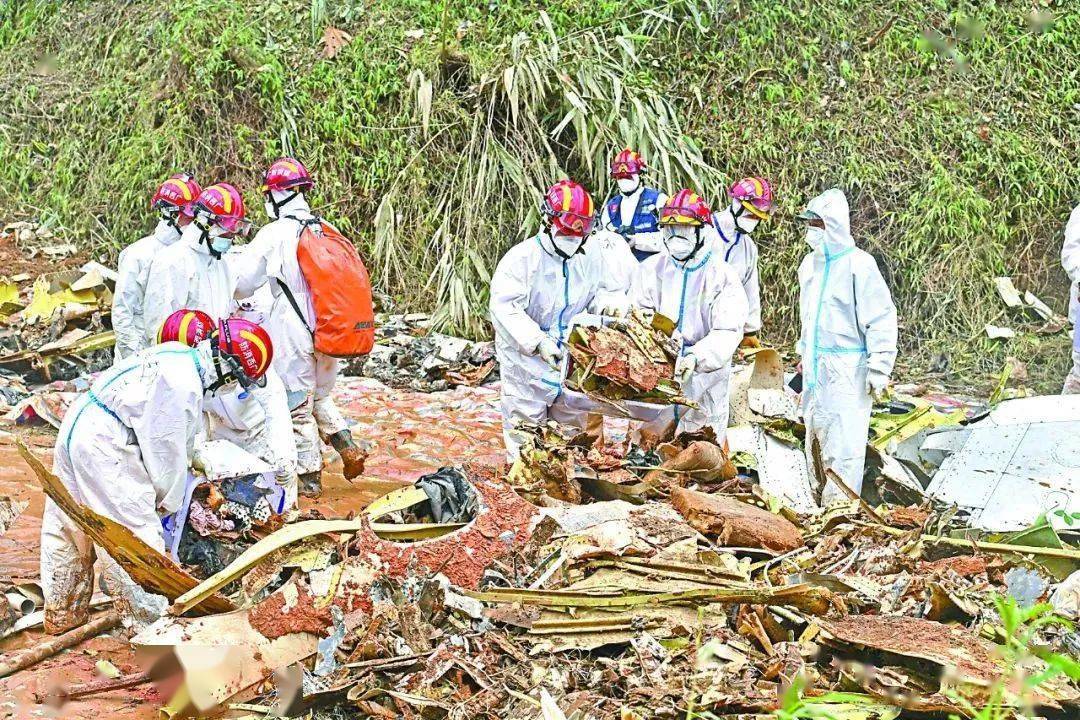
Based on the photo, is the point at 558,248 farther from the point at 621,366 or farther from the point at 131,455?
the point at 131,455

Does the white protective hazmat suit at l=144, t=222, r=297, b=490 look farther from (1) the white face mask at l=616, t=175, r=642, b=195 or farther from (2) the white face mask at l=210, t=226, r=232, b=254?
(1) the white face mask at l=616, t=175, r=642, b=195

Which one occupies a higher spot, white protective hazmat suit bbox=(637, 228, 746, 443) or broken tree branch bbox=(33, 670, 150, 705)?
white protective hazmat suit bbox=(637, 228, 746, 443)

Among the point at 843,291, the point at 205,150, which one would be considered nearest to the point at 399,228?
the point at 205,150

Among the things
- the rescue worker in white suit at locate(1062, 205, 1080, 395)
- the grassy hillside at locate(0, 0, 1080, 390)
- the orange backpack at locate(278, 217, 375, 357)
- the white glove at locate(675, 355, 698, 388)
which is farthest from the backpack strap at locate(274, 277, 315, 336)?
the rescue worker in white suit at locate(1062, 205, 1080, 395)

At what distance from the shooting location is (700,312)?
7.15 metres

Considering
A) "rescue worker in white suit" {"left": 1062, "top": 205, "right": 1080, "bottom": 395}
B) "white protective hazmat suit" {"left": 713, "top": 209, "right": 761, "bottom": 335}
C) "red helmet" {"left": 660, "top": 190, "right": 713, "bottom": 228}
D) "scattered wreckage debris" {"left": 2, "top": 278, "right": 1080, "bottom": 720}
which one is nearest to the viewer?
"scattered wreckage debris" {"left": 2, "top": 278, "right": 1080, "bottom": 720}

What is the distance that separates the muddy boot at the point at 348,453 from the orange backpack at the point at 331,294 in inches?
26.3

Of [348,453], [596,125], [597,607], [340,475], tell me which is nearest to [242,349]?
[597,607]

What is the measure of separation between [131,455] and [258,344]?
2.33ft

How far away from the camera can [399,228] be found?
11.9 m

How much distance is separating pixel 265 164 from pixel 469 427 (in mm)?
5348

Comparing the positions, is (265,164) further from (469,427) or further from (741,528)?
(741,528)

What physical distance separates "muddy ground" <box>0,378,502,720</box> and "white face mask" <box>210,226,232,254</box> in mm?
1598

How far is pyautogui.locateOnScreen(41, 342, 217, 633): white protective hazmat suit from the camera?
4.51 meters
